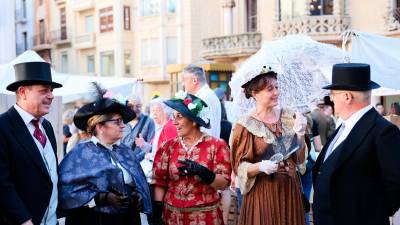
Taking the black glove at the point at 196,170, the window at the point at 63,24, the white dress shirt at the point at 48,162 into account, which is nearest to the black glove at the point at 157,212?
the black glove at the point at 196,170

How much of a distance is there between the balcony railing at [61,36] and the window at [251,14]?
1896 cm

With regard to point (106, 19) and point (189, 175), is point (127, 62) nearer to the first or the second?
point (106, 19)

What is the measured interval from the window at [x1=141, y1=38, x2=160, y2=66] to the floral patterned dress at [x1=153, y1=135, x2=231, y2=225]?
30.8 m

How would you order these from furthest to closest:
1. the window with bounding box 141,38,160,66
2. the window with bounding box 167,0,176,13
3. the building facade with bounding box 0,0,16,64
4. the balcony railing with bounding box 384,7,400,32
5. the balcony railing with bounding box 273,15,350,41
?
the window with bounding box 141,38,160,66 → the window with bounding box 167,0,176,13 → the balcony railing with bounding box 273,15,350,41 → the balcony railing with bounding box 384,7,400,32 → the building facade with bounding box 0,0,16,64

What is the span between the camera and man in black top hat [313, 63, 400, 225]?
150 inches

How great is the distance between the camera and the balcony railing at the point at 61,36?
4300 centimetres

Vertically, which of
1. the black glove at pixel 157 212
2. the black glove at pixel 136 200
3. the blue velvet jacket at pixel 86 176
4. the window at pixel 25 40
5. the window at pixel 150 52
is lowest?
the black glove at pixel 157 212

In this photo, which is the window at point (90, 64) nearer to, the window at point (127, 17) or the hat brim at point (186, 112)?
the window at point (127, 17)

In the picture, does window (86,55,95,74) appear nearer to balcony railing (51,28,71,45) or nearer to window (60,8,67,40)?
balcony railing (51,28,71,45)

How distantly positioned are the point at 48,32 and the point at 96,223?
43.1m

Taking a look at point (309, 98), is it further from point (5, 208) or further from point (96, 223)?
point (5, 208)

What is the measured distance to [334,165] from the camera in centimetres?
394

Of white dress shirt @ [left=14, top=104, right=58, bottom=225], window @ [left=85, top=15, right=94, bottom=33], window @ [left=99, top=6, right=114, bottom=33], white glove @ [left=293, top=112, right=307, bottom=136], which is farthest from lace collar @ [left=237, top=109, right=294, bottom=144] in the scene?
window @ [left=85, top=15, right=94, bottom=33]

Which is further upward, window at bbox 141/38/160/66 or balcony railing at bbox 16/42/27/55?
balcony railing at bbox 16/42/27/55
